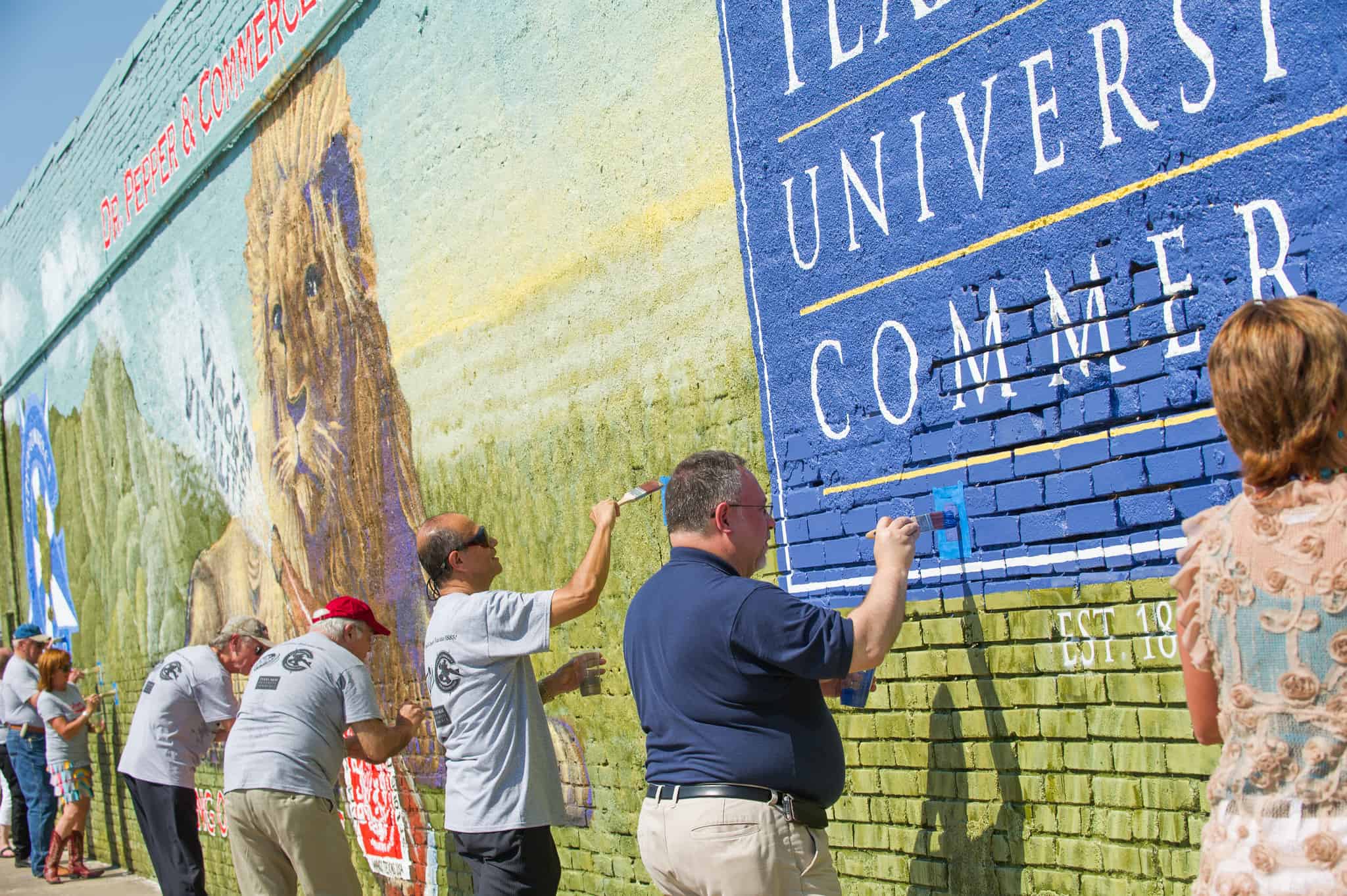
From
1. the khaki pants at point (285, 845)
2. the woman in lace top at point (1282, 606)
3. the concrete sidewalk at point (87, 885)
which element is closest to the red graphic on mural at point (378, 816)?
the khaki pants at point (285, 845)

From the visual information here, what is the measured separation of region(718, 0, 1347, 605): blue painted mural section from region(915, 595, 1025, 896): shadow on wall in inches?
12.5

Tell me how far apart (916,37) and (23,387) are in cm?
1337

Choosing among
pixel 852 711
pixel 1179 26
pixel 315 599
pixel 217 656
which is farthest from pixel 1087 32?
pixel 315 599

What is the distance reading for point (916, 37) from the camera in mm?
4066

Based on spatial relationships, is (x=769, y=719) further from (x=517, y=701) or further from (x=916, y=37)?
(x=916, y=37)

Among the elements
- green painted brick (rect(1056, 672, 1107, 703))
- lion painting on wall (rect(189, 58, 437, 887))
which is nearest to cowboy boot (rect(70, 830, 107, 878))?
lion painting on wall (rect(189, 58, 437, 887))

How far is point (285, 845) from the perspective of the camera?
208 inches

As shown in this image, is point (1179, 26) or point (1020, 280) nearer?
point (1179, 26)

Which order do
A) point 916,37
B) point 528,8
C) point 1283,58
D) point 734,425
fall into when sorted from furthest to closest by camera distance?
point 528,8, point 734,425, point 916,37, point 1283,58

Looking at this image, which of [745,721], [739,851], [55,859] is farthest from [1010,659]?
[55,859]

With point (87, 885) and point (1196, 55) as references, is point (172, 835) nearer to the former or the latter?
point (87, 885)

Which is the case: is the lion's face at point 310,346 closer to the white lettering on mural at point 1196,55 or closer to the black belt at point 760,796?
the black belt at point 760,796

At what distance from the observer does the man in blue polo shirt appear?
124 inches

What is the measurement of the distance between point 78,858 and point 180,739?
5438mm
